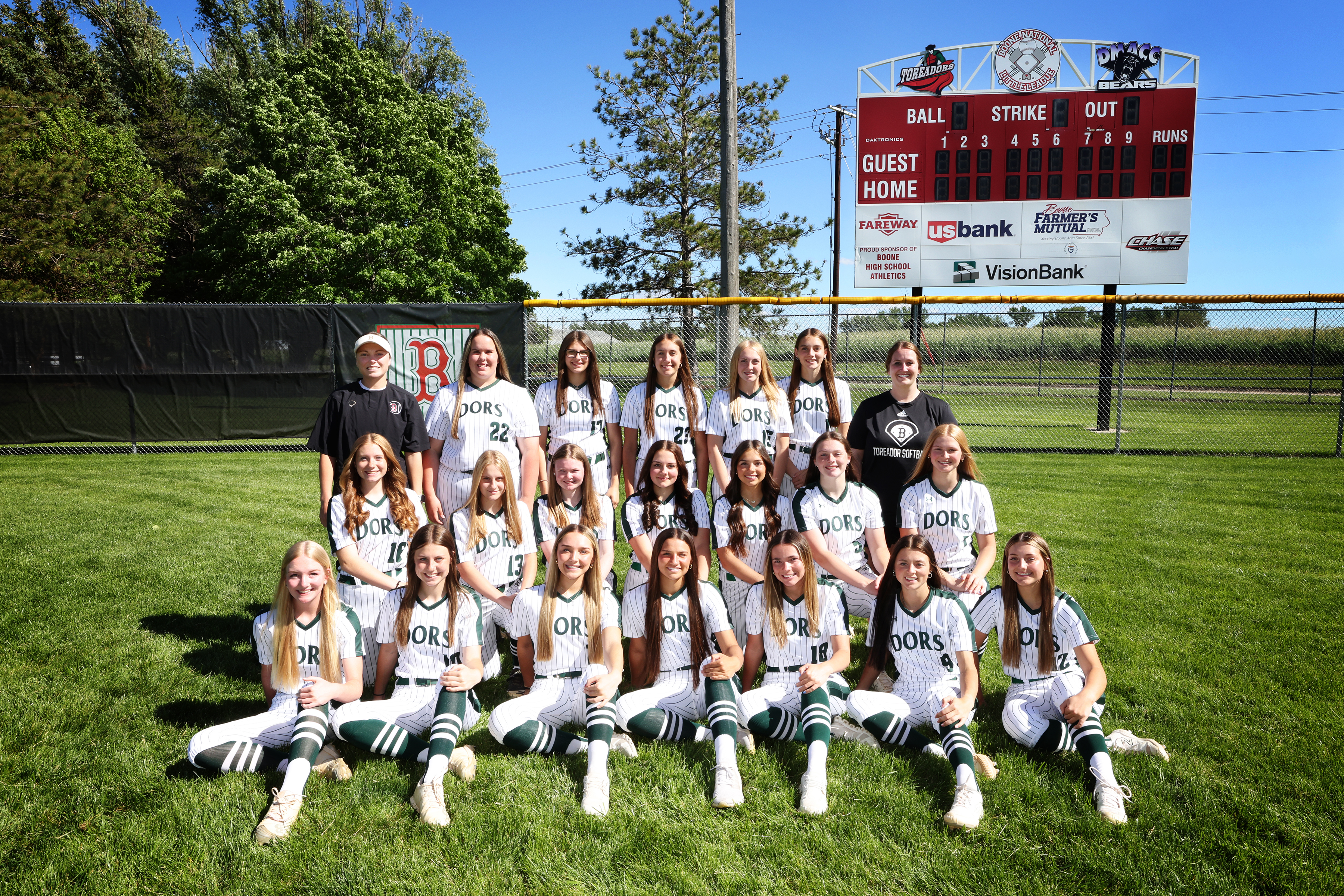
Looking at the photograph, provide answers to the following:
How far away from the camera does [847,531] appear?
3777mm

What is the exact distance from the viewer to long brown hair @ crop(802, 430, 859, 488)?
149 inches

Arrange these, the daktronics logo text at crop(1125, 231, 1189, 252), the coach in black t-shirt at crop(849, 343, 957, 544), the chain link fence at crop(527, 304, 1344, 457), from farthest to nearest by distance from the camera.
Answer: the daktronics logo text at crop(1125, 231, 1189, 252) < the chain link fence at crop(527, 304, 1344, 457) < the coach in black t-shirt at crop(849, 343, 957, 544)

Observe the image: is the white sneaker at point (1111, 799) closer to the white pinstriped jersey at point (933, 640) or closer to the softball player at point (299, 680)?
the white pinstriped jersey at point (933, 640)

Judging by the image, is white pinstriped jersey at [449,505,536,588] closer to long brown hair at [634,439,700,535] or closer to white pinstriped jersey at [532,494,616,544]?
white pinstriped jersey at [532,494,616,544]

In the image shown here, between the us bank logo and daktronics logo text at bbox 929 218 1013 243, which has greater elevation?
daktronics logo text at bbox 929 218 1013 243

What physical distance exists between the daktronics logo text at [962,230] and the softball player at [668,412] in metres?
9.99

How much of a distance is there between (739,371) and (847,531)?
1.13 m

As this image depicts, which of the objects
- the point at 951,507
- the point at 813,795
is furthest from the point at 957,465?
the point at 813,795

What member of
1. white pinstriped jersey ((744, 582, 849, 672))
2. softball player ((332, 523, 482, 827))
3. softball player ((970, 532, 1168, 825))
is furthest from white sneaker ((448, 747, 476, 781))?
softball player ((970, 532, 1168, 825))

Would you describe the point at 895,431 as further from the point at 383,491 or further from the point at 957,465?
the point at 383,491

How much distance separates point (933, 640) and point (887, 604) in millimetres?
245

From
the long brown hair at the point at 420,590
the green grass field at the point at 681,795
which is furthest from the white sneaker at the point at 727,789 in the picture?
the long brown hair at the point at 420,590

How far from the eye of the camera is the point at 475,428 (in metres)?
4.11

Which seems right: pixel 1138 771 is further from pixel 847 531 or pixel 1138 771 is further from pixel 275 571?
pixel 275 571
